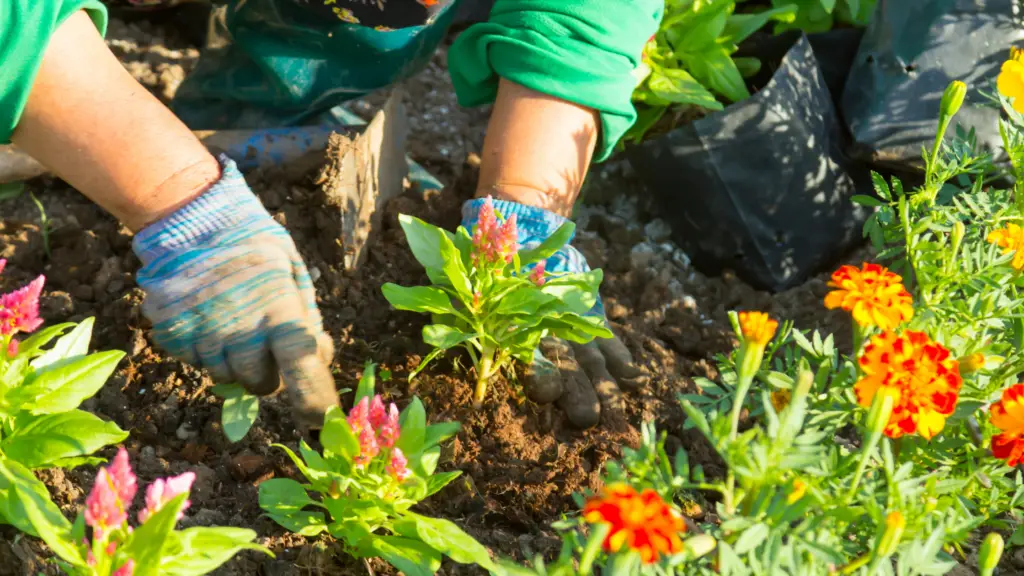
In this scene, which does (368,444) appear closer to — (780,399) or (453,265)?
(453,265)

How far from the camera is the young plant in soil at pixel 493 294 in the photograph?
1.44 m

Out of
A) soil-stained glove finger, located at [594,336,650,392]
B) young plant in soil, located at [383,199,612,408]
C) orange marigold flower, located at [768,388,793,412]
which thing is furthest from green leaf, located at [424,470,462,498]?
soil-stained glove finger, located at [594,336,650,392]

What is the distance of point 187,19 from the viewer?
8.68ft

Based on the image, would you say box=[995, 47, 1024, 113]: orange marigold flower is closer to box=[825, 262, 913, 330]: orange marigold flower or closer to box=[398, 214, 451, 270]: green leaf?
box=[825, 262, 913, 330]: orange marigold flower

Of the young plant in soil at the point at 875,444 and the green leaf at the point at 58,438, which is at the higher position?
the young plant in soil at the point at 875,444

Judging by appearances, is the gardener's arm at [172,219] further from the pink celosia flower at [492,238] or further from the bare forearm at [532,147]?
the bare forearm at [532,147]

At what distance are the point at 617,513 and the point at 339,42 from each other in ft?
5.38

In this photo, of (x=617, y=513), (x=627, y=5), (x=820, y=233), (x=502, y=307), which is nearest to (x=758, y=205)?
(x=820, y=233)

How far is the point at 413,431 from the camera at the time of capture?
1.35 metres

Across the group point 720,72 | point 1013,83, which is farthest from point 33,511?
point 720,72

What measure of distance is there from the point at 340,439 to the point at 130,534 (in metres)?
0.34

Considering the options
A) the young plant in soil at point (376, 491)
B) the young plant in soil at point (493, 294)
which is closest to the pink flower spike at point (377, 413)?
the young plant in soil at point (376, 491)

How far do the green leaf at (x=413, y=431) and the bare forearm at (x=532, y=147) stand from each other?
58cm

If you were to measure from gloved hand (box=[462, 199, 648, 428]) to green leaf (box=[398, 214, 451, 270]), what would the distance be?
0.56 ft
